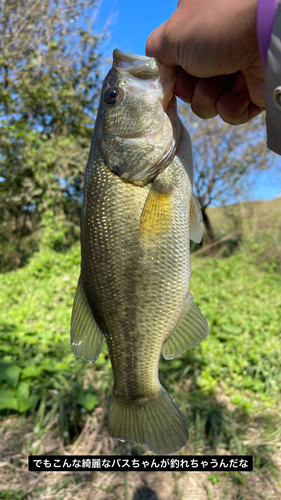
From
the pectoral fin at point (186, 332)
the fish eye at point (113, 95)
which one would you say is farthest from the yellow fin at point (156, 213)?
the fish eye at point (113, 95)

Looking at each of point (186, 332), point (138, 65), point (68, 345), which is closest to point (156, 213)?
point (186, 332)

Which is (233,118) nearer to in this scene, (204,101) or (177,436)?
(204,101)

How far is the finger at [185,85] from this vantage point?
69.1 inches

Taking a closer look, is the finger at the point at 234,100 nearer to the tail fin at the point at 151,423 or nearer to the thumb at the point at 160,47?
the thumb at the point at 160,47

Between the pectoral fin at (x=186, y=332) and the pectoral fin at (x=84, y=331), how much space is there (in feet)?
1.01

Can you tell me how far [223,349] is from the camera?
3.92 m

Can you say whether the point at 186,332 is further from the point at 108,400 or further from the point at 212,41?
the point at 108,400

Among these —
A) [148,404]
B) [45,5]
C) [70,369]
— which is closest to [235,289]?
[70,369]

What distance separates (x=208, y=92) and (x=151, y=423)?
1.80 meters

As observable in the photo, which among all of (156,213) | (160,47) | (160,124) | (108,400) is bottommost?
(108,400)

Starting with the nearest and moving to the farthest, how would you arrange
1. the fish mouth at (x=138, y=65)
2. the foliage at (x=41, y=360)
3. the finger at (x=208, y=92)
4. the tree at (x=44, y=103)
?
1. the fish mouth at (x=138, y=65)
2. the finger at (x=208, y=92)
3. the foliage at (x=41, y=360)
4. the tree at (x=44, y=103)

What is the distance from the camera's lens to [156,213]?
1234 millimetres

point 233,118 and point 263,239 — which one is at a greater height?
point 263,239

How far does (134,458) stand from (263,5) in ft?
10.6
